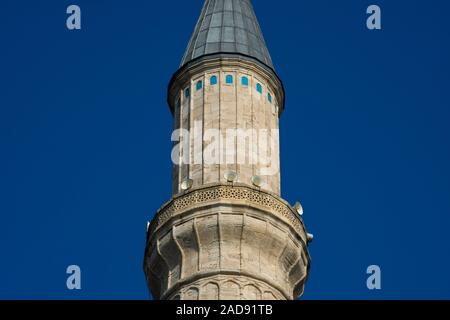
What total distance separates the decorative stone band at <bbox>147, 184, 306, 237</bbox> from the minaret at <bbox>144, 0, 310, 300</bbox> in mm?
21

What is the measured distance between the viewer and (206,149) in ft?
126

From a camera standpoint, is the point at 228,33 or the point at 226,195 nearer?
the point at 226,195

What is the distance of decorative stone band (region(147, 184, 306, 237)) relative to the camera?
37.4 meters

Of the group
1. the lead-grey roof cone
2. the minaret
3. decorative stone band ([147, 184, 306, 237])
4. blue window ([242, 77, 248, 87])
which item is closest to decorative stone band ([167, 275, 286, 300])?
the minaret

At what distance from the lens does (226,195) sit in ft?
123

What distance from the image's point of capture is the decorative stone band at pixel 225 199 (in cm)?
3741

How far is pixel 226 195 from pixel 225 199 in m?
0.13

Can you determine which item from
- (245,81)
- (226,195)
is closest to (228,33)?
(245,81)

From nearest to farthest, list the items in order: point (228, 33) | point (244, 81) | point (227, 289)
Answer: point (227, 289)
point (244, 81)
point (228, 33)

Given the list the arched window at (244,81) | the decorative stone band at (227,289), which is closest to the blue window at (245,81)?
the arched window at (244,81)

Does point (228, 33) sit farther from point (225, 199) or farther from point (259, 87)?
point (225, 199)

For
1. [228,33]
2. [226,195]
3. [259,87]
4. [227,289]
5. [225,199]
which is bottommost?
[227,289]

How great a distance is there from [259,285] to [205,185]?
2608 mm
